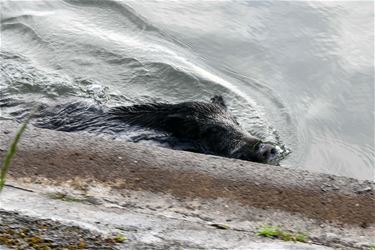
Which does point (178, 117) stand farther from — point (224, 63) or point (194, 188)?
point (224, 63)

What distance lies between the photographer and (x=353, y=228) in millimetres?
4445

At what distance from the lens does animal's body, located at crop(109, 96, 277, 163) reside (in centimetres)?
671

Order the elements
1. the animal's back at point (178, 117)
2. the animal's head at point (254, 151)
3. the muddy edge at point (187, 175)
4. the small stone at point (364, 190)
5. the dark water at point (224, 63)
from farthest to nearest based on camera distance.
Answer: the dark water at point (224, 63)
the animal's back at point (178, 117)
the animal's head at point (254, 151)
the small stone at point (364, 190)
the muddy edge at point (187, 175)

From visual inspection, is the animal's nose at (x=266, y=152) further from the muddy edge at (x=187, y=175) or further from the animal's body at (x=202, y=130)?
the muddy edge at (x=187, y=175)

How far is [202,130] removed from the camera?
676 cm

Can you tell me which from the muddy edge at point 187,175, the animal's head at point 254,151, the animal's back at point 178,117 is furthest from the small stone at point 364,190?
the animal's back at point 178,117

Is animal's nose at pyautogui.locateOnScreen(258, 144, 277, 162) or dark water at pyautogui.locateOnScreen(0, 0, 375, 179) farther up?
dark water at pyautogui.locateOnScreen(0, 0, 375, 179)

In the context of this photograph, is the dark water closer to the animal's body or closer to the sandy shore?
the animal's body

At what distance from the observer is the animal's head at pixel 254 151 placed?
6648 mm

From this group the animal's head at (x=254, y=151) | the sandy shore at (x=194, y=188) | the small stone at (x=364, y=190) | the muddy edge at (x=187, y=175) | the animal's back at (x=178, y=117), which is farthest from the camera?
the animal's back at (x=178, y=117)

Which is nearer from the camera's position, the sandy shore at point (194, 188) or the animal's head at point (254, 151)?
the sandy shore at point (194, 188)

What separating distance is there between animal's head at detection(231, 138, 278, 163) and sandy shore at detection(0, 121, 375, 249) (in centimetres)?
148

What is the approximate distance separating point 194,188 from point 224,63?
5.36 meters

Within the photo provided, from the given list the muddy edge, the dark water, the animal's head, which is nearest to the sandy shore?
the muddy edge
